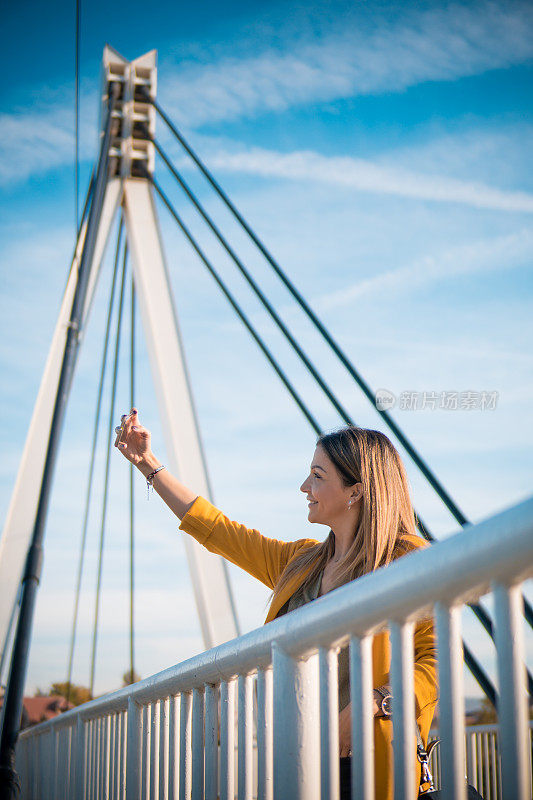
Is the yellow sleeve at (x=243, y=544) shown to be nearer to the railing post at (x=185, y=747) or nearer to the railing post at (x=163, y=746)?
the railing post at (x=163, y=746)

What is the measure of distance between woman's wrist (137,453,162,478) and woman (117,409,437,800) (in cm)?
23

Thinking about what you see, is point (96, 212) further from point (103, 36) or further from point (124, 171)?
point (103, 36)

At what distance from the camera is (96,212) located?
7.27m

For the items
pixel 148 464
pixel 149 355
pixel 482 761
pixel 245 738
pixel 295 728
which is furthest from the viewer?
pixel 149 355

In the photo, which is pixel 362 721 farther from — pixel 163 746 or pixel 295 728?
pixel 163 746

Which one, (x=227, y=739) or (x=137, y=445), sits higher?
(x=137, y=445)

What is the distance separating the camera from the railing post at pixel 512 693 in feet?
2.61

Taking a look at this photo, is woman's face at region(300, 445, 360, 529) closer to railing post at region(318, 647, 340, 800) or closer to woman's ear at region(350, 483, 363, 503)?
woman's ear at region(350, 483, 363, 503)

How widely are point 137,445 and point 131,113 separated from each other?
5733 millimetres

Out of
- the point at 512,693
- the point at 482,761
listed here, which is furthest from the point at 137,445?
the point at 482,761

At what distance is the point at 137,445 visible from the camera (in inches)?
118

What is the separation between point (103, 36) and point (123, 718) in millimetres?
7729

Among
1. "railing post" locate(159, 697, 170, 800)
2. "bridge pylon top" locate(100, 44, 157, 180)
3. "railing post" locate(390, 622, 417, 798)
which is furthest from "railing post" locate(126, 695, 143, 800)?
"bridge pylon top" locate(100, 44, 157, 180)

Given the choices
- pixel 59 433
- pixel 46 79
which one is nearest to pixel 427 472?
pixel 59 433
